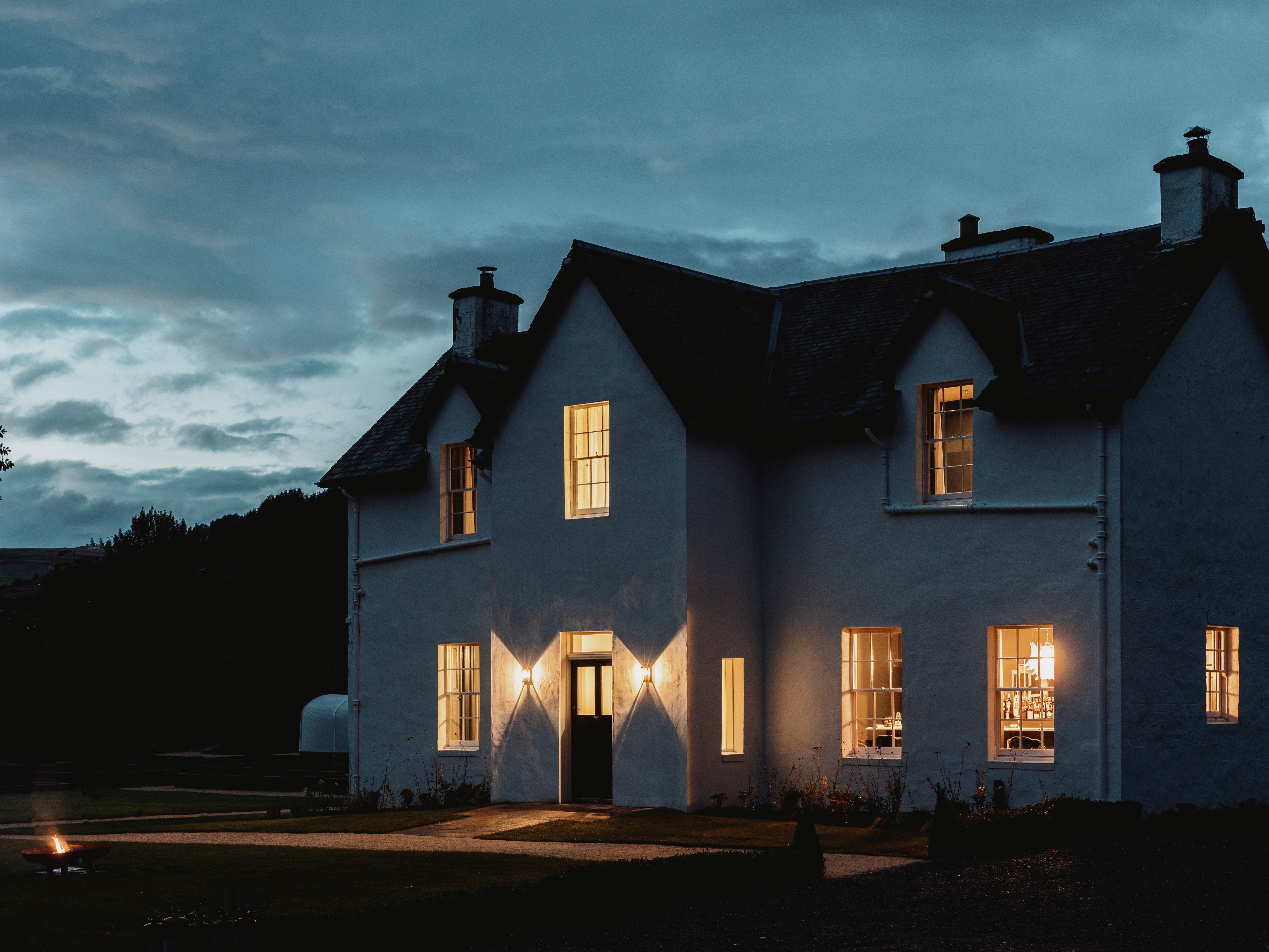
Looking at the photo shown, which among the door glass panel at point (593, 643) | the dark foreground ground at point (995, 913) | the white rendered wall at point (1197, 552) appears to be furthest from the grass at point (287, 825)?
the white rendered wall at point (1197, 552)

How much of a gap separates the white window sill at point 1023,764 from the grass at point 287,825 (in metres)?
7.62

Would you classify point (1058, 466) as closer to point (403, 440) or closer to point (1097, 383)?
point (1097, 383)

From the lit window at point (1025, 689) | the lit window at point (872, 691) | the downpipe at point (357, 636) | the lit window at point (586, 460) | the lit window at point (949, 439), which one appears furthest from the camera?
the downpipe at point (357, 636)

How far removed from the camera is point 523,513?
917 inches

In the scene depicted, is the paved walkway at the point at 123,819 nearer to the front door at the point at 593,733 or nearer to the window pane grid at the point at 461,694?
the window pane grid at the point at 461,694

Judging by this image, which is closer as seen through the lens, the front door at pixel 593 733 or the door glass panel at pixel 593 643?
the front door at pixel 593 733

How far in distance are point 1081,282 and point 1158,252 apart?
1.15 meters

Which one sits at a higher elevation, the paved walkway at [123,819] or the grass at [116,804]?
the paved walkway at [123,819]

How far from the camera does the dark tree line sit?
175 feet

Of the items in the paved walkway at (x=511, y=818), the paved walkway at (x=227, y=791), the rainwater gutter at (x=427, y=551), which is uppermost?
the rainwater gutter at (x=427, y=551)

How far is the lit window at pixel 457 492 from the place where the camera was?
26000mm

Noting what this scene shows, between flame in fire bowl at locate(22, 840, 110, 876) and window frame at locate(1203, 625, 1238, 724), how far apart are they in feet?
48.2

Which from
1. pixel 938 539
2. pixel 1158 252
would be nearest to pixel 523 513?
pixel 938 539

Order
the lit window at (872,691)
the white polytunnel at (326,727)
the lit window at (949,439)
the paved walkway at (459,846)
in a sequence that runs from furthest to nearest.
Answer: the white polytunnel at (326,727)
the lit window at (872,691)
the lit window at (949,439)
the paved walkway at (459,846)
